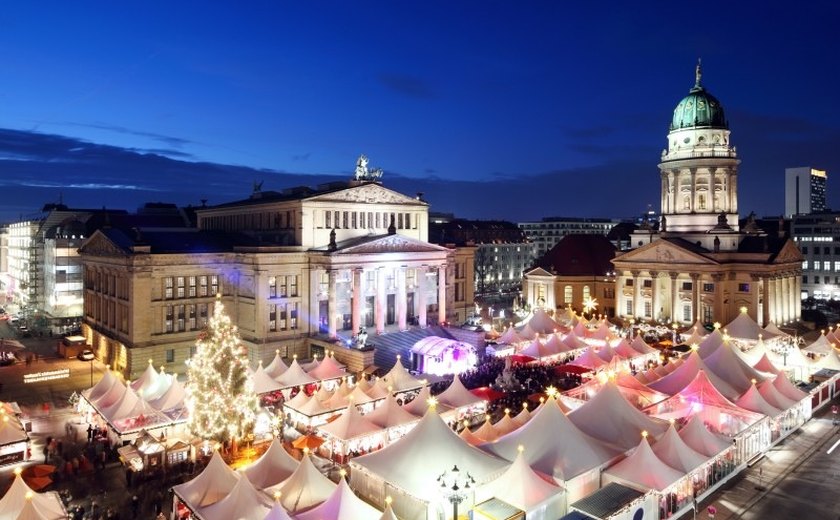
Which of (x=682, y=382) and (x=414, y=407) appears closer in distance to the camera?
(x=414, y=407)

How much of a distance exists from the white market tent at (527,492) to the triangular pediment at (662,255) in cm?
4725

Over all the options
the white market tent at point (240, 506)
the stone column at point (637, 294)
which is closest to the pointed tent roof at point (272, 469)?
the white market tent at point (240, 506)

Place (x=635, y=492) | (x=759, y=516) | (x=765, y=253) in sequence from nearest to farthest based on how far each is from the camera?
(x=635, y=492) → (x=759, y=516) → (x=765, y=253)

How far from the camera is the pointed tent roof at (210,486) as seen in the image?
20750mm

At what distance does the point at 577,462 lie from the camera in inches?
901

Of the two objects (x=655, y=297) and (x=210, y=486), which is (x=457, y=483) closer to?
(x=210, y=486)

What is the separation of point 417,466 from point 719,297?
49.2 metres

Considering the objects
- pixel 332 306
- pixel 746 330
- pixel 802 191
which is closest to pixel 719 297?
pixel 746 330

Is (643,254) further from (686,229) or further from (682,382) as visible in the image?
(682,382)

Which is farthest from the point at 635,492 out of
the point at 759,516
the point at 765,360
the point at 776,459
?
the point at 765,360

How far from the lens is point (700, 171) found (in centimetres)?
6781

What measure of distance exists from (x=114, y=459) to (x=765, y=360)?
38564mm

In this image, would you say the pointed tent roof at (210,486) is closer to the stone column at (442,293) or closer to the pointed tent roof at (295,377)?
the pointed tent roof at (295,377)

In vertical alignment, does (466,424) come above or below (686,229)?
below
